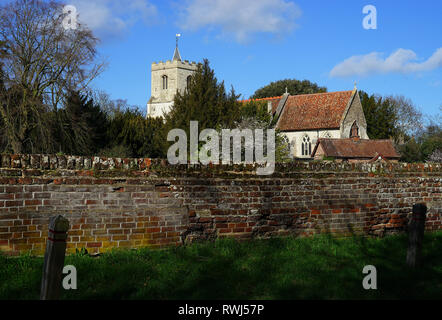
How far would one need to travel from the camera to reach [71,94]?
78.3 feet

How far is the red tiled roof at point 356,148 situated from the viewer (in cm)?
4381

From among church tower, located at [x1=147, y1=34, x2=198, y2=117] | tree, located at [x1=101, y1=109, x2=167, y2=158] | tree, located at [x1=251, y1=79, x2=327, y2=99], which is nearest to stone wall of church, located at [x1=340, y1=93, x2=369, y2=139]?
tree, located at [x1=251, y1=79, x2=327, y2=99]

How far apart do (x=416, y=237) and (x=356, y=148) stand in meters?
40.9

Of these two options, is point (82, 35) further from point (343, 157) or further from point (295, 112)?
point (295, 112)

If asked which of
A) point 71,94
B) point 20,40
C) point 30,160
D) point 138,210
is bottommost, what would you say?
point 138,210

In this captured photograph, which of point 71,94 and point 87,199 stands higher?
point 71,94

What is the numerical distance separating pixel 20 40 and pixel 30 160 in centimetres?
1881

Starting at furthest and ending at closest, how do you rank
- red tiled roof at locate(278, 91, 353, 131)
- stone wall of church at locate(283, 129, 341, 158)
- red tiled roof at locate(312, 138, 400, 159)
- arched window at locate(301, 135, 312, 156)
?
arched window at locate(301, 135, 312, 156), red tiled roof at locate(278, 91, 353, 131), stone wall of church at locate(283, 129, 341, 158), red tiled roof at locate(312, 138, 400, 159)

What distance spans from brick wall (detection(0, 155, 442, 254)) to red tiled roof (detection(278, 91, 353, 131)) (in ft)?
148

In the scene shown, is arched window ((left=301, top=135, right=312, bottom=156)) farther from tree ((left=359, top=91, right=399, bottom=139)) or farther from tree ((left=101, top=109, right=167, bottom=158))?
tree ((left=101, top=109, right=167, bottom=158))

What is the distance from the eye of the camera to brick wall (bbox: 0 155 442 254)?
6055 mm

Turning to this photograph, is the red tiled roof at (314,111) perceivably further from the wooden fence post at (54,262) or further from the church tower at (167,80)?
the wooden fence post at (54,262)

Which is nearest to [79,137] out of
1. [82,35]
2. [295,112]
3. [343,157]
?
[82,35]
